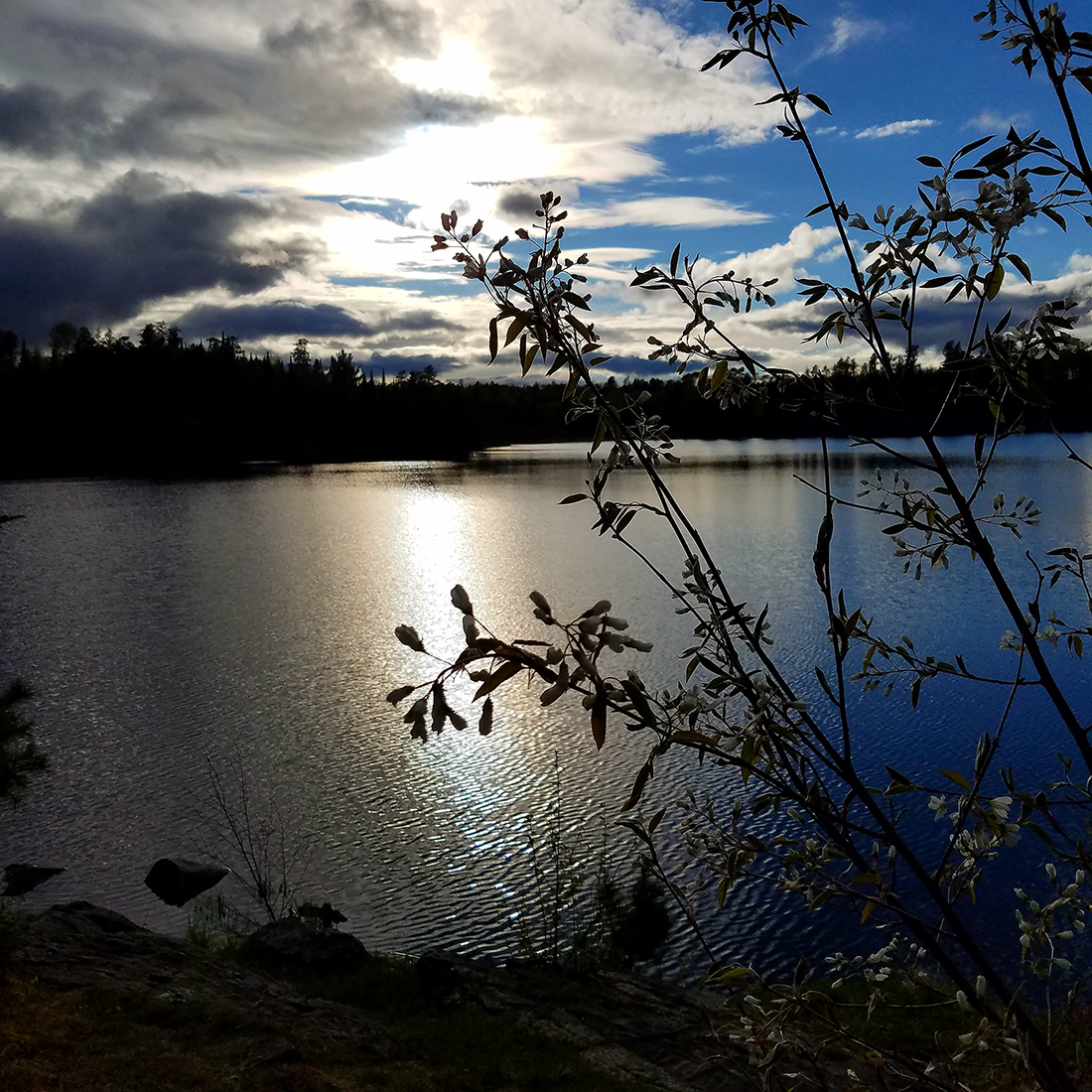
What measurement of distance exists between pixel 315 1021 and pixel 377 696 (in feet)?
24.1

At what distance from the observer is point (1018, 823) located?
1.55 metres

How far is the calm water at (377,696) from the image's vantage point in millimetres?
7480

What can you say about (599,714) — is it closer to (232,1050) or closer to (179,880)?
(232,1050)

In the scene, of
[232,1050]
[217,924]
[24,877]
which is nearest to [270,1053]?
[232,1050]

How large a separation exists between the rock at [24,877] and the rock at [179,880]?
30.3 inches

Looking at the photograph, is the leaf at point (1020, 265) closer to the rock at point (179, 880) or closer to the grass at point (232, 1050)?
the grass at point (232, 1050)

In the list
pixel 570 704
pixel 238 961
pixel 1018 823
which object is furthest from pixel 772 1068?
pixel 570 704

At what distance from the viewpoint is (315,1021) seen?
481 centimetres

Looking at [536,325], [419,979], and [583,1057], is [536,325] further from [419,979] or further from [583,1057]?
[419,979]

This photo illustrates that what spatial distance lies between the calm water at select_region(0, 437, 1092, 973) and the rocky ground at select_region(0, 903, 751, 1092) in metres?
0.87

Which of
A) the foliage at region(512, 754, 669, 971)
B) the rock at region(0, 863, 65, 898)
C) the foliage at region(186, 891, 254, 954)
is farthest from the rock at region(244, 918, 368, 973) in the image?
the rock at region(0, 863, 65, 898)

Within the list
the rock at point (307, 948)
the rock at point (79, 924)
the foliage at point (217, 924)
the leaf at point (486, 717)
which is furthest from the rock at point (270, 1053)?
the leaf at point (486, 717)

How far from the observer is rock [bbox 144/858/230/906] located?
7.16 m

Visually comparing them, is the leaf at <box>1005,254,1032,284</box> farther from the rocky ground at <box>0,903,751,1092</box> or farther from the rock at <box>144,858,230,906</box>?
the rock at <box>144,858,230,906</box>
